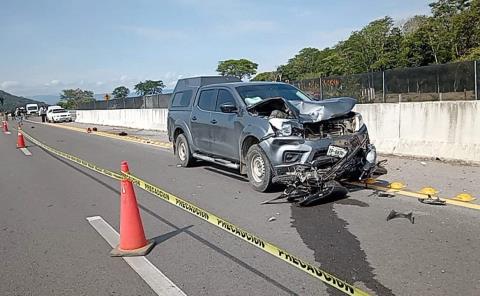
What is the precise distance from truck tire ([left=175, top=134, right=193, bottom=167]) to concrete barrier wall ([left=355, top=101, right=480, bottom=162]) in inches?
184

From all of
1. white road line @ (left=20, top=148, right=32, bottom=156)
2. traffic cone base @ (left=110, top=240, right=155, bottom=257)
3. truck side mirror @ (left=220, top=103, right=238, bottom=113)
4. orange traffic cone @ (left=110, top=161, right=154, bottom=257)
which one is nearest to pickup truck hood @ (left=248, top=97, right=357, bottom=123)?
truck side mirror @ (left=220, top=103, right=238, bottom=113)

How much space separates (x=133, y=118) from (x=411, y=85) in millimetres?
20830

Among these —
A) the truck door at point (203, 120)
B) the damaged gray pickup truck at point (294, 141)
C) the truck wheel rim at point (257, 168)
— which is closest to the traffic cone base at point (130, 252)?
the damaged gray pickup truck at point (294, 141)

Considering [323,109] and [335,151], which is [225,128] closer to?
[323,109]

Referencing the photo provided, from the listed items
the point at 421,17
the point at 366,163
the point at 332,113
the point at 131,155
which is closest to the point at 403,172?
the point at 366,163

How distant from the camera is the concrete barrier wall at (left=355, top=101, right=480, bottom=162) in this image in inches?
374

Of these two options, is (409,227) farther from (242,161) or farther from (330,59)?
(330,59)

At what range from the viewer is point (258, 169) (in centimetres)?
830

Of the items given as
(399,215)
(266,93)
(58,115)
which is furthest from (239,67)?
(399,215)

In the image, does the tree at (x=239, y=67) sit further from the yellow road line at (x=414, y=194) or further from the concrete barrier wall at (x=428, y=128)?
the yellow road line at (x=414, y=194)

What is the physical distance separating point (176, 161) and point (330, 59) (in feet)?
310

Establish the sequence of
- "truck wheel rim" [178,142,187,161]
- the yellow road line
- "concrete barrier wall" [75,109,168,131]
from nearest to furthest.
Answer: the yellow road line
"truck wheel rim" [178,142,187,161]
"concrete barrier wall" [75,109,168,131]

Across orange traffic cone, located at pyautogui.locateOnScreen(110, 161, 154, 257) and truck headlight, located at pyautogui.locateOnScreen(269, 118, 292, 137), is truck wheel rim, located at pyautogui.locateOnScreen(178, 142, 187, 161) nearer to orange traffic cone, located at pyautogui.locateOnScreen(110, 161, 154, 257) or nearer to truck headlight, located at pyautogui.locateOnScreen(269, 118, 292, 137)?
truck headlight, located at pyautogui.locateOnScreen(269, 118, 292, 137)

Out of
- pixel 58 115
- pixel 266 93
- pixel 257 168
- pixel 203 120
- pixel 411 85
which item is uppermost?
pixel 58 115
